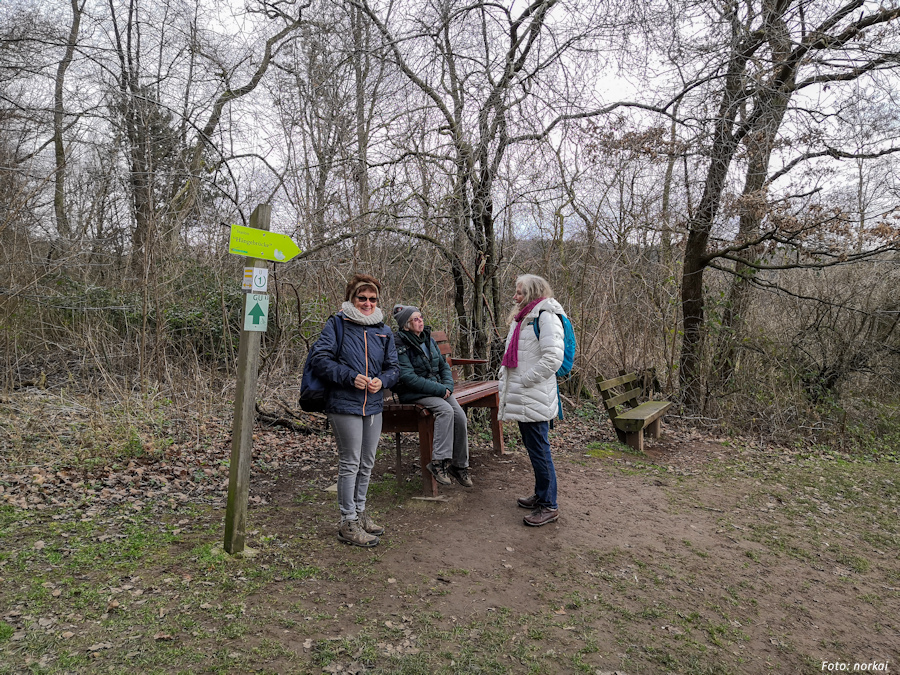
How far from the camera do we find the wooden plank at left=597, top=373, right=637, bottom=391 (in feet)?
22.1

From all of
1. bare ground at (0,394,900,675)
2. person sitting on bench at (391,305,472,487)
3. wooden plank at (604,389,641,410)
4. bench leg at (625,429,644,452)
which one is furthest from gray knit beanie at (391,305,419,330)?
bench leg at (625,429,644,452)

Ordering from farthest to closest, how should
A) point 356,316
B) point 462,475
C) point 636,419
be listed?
point 636,419
point 462,475
point 356,316

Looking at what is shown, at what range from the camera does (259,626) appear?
2.72 meters

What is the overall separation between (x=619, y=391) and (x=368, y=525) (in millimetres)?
5061

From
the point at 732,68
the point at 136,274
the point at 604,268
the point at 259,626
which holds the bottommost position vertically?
the point at 259,626

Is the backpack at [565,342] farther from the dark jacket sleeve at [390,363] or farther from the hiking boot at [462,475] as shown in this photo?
the hiking boot at [462,475]

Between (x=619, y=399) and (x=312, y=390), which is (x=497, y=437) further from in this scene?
(x=312, y=390)

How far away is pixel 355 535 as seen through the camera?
12.1 feet

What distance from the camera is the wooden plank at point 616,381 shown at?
22.1 feet

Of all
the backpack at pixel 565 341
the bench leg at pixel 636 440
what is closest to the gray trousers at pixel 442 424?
the backpack at pixel 565 341

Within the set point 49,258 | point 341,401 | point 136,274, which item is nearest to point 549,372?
point 341,401

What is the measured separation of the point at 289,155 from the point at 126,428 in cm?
373

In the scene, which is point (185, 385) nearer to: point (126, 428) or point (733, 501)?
point (126, 428)

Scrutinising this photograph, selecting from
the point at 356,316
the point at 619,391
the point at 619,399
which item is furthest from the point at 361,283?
the point at 619,391
